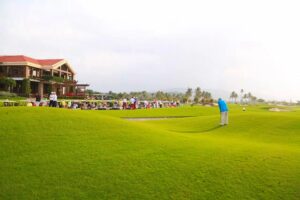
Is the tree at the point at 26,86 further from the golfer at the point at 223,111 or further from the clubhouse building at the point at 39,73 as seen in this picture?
the golfer at the point at 223,111

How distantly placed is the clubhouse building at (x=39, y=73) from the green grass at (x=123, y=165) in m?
51.1

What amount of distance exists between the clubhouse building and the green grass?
51.1 m

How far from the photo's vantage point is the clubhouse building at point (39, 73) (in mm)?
60781

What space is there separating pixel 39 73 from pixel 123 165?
63.9 m

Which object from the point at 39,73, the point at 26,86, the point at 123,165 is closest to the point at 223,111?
the point at 123,165

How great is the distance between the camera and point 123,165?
9.70 meters

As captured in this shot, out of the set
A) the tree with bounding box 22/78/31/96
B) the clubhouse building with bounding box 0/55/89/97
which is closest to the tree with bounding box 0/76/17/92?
the tree with bounding box 22/78/31/96

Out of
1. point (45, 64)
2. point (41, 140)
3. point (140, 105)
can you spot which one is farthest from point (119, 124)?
point (45, 64)

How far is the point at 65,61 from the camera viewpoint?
246 ft

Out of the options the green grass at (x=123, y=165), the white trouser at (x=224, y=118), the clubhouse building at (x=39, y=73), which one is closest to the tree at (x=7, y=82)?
the clubhouse building at (x=39, y=73)

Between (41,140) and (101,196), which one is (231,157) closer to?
(101,196)

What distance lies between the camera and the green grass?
8.37m

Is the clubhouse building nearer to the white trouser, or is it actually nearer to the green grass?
the white trouser

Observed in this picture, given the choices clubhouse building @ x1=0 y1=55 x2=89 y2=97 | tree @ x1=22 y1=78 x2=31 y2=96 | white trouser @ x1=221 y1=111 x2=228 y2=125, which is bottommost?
white trouser @ x1=221 y1=111 x2=228 y2=125
